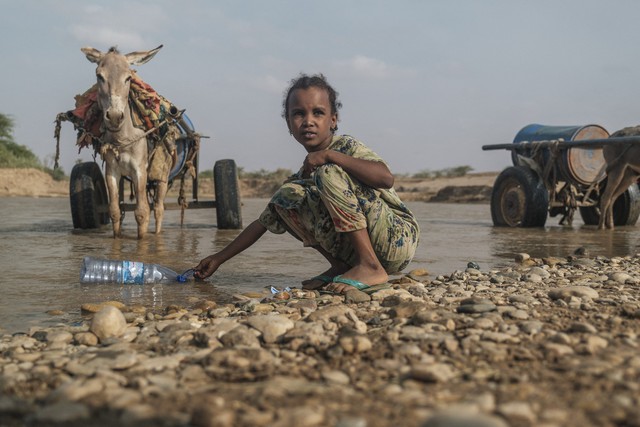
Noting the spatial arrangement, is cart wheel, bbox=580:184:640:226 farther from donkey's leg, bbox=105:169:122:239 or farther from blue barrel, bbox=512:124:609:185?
donkey's leg, bbox=105:169:122:239

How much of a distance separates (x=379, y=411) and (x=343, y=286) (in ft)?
6.17

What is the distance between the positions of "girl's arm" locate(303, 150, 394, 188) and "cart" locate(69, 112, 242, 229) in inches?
206

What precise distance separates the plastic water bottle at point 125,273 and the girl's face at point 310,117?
1.29 m

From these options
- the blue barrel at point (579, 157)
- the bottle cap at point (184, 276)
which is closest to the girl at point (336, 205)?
the bottle cap at point (184, 276)

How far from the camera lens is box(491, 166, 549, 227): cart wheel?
1029cm

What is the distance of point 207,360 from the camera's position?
195 centimetres

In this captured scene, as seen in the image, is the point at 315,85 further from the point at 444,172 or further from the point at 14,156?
the point at 444,172

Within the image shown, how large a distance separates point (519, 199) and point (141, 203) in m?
6.37

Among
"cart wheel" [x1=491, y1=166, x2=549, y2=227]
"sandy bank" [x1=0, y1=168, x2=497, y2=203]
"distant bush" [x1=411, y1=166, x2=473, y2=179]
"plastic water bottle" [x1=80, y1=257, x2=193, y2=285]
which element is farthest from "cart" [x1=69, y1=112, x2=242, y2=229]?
"distant bush" [x1=411, y1=166, x2=473, y2=179]

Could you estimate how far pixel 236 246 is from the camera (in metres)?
3.89

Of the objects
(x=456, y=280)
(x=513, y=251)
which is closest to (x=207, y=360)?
(x=456, y=280)

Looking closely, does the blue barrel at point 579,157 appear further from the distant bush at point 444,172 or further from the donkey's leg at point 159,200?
the distant bush at point 444,172

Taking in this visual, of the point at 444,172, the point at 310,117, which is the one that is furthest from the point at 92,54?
the point at 444,172

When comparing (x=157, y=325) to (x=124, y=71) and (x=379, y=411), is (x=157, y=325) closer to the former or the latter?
→ (x=379, y=411)
